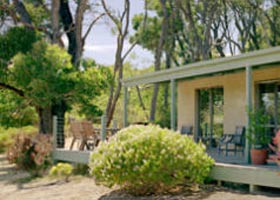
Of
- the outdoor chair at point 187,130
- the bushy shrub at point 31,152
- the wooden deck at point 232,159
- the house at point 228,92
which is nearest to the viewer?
the house at point 228,92

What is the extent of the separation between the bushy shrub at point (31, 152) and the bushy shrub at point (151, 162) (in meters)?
5.76

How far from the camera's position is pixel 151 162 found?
8.71m

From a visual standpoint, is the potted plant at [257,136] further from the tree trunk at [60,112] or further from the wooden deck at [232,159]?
the tree trunk at [60,112]

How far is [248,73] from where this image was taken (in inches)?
375

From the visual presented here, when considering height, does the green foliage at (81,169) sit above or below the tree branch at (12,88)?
below

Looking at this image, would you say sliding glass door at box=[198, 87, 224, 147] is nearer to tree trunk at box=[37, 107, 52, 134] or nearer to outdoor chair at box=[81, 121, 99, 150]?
outdoor chair at box=[81, 121, 99, 150]

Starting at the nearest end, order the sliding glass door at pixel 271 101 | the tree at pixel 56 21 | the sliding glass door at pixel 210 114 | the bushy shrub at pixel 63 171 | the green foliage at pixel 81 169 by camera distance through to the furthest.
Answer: the sliding glass door at pixel 271 101, the bushy shrub at pixel 63 171, the green foliage at pixel 81 169, the sliding glass door at pixel 210 114, the tree at pixel 56 21

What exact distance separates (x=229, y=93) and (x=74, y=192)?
17.8 ft

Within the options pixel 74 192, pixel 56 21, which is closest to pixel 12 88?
pixel 56 21

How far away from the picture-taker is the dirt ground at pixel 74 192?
8.52m

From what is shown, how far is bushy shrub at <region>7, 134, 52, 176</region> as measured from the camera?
48.5 feet

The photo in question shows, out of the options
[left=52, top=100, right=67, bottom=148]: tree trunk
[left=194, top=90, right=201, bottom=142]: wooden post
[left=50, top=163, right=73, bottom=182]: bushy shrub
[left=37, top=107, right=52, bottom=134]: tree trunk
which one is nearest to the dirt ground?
[left=50, top=163, right=73, bottom=182]: bushy shrub

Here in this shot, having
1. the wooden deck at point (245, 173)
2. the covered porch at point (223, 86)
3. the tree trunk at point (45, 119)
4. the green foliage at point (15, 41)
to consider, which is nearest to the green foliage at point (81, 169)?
the covered porch at point (223, 86)

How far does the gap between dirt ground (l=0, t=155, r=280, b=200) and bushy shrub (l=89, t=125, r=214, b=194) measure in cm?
30
